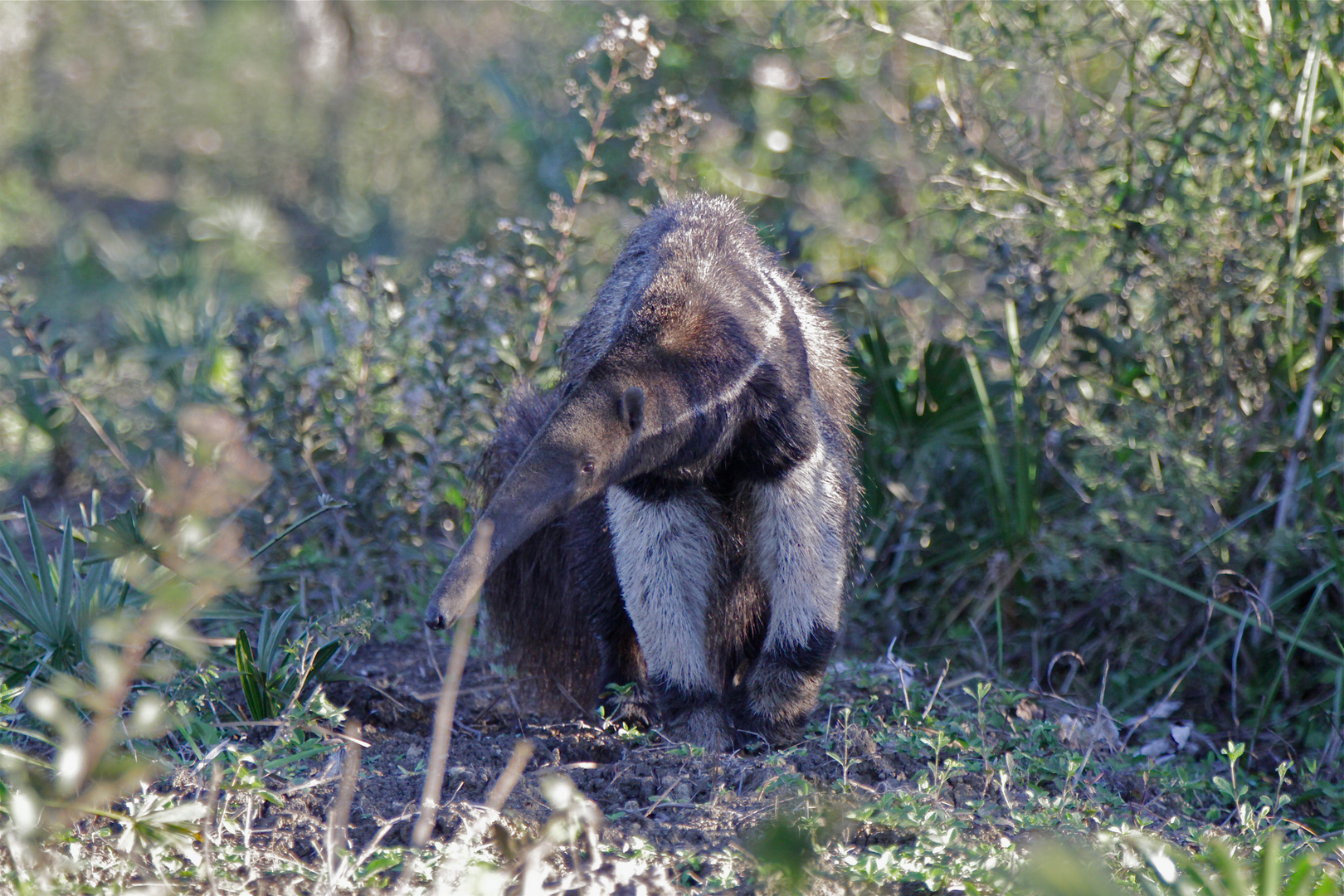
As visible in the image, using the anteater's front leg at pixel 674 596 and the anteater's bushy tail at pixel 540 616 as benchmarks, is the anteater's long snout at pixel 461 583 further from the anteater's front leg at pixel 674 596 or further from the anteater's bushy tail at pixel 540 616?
the anteater's bushy tail at pixel 540 616

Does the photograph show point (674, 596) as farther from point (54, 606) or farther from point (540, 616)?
point (54, 606)

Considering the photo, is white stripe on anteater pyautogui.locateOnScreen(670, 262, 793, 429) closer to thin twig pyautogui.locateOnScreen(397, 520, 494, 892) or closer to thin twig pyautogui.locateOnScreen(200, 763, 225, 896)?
thin twig pyautogui.locateOnScreen(397, 520, 494, 892)

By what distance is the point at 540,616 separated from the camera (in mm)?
3928

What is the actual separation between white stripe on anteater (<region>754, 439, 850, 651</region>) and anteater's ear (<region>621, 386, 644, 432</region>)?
2.11 feet

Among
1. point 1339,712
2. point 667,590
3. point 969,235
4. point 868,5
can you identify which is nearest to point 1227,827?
point 1339,712

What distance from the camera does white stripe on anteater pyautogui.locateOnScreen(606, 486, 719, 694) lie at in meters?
3.28

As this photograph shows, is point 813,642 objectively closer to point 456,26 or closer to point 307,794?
point 307,794

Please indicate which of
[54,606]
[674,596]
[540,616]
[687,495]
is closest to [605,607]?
[540,616]

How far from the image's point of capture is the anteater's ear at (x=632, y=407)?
264 centimetres

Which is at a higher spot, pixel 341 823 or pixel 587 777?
pixel 341 823

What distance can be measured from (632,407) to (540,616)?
58.0 inches

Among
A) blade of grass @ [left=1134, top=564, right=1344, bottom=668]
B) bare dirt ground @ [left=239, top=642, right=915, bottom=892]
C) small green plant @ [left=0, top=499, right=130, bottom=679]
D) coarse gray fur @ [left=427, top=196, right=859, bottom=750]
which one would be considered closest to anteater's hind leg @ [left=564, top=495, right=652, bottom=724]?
coarse gray fur @ [left=427, top=196, right=859, bottom=750]

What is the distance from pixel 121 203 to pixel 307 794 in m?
13.4

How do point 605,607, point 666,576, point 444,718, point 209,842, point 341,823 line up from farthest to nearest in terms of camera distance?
1. point 605,607
2. point 666,576
3. point 341,823
4. point 209,842
5. point 444,718
